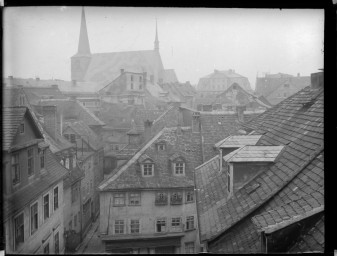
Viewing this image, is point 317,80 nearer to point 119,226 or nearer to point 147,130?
point 119,226

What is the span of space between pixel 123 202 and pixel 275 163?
1030cm

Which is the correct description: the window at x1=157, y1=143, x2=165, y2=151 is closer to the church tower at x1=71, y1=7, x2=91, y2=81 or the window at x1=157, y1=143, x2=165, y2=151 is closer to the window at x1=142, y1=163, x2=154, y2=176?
the window at x1=142, y1=163, x2=154, y2=176

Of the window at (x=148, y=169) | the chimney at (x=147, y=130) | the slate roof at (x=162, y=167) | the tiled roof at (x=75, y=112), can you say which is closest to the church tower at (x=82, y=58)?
the tiled roof at (x=75, y=112)

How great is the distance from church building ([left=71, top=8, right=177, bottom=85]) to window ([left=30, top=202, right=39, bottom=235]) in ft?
128

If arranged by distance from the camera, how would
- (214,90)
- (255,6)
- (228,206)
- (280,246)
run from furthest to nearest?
(214,90)
(228,206)
(280,246)
(255,6)

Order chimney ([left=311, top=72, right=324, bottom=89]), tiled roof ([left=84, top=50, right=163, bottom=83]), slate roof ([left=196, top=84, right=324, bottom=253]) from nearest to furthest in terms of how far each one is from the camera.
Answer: slate roof ([left=196, top=84, right=324, bottom=253]) < chimney ([left=311, top=72, right=324, bottom=89]) < tiled roof ([left=84, top=50, right=163, bottom=83])

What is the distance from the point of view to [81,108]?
25.0m

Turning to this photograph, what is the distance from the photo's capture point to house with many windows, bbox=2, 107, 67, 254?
8.27 meters

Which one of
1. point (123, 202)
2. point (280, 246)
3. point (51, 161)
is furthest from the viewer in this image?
point (123, 202)

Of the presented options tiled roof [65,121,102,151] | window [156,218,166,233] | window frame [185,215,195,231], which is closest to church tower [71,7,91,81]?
tiled roof [65,121,102,151]

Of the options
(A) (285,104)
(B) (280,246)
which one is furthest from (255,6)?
(A) (285,104)

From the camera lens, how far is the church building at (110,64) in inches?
2007

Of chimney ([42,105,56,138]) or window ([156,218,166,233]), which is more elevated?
chimney ([42,105,56,138])
